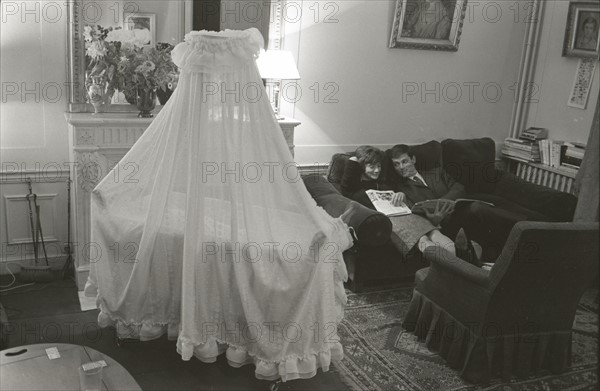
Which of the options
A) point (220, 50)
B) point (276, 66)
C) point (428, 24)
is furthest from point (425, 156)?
point (220, 50)

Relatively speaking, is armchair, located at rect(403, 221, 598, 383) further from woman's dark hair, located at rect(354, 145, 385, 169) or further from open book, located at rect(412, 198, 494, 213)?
woman's dark hair, located at rect(354, 145, 385, 169)

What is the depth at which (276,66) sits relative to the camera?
430 centimetres

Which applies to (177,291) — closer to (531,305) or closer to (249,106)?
(249,106)

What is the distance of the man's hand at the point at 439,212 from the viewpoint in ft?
14.7

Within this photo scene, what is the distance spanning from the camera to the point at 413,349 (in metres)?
A: 3.65

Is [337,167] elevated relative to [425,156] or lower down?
lower down

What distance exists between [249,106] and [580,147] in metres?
3.63

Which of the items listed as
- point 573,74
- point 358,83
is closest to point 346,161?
point 358,83

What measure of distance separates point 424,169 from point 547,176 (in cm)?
136

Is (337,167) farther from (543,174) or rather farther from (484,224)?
(543,174)

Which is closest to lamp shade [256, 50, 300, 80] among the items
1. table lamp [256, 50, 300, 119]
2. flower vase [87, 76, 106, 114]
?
table lamp [256, 50, 300, 119]

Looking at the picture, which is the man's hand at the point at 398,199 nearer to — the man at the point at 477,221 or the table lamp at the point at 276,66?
the man at the point at 477,221

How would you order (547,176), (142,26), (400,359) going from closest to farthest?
(400,359), (142,26), (547,176)

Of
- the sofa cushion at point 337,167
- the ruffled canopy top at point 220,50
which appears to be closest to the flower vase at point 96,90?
the ruffled canopy top at point 220,50
